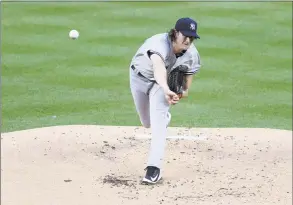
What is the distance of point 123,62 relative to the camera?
A: 11656 mm

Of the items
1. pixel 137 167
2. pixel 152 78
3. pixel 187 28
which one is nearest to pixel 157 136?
pixel 152 78

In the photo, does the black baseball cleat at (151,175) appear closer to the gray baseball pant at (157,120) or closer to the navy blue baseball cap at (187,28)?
the gray baseball pant at (157,120)

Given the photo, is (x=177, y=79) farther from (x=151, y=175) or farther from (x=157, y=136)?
(x=151, y=175)

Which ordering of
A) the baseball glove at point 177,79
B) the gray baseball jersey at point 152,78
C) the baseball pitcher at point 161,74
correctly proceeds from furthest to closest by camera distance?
the baseball glove at point 177,79
the gray baseball jersey at point 152,78
the baseball pitcher at point 161,74

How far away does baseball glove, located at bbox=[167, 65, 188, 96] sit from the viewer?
720 centimetres

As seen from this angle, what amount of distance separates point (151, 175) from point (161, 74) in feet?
3.19

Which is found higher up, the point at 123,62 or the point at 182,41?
the point at 182,41

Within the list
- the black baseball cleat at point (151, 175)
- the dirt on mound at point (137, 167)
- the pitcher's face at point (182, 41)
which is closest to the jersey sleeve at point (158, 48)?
the pitcher's face at point (182, 41)

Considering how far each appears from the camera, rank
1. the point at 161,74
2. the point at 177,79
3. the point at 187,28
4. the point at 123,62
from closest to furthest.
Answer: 1. the point at 161,74
2. the point at 187,28
3. the point at 177,79
4. the point at 123,62

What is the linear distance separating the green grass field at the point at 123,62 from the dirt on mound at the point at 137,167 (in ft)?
2.86

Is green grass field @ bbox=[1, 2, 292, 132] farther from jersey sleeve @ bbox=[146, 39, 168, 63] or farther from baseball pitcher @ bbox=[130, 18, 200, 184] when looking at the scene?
→ jersey sleeve @ bbox=[146, 39, 168, 63]

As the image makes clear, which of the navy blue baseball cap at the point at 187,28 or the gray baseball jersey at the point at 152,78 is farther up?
the navy blue baseball cap at the point at 187,28

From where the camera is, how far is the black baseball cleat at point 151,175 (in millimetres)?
6941

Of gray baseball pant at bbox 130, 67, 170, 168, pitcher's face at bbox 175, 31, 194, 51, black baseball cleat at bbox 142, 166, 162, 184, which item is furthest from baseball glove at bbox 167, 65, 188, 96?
black baseball cleat at bbox 142, 166, 162, 184
